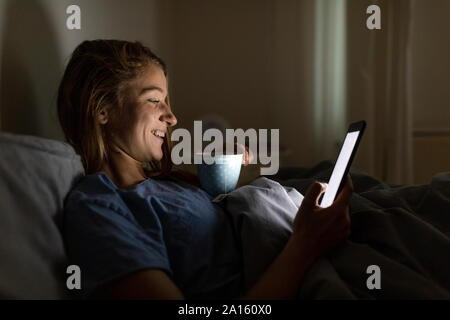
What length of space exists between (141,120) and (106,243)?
37 cm

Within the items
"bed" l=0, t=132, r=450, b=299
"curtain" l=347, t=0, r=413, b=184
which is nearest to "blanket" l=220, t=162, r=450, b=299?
"bed" l=0, t=132, r=450, b=299

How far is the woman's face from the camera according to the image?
869mm

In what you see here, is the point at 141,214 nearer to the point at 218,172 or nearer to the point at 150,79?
the point at 218,172

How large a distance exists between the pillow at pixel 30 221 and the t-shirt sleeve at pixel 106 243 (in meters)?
0.02

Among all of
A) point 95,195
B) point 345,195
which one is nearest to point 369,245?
point 345,195

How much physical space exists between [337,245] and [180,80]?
5.31 feet

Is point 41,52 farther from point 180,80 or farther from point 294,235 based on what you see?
point 180,80

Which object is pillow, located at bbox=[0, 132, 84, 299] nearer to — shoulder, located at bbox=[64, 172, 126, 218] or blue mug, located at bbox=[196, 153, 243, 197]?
shoulder, located at bbox=[64, 172, 126, 218]

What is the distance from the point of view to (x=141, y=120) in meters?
0.87

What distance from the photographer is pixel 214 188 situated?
2.87 ft

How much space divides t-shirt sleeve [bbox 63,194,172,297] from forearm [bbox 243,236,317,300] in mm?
136

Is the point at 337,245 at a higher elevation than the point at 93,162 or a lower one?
lower
